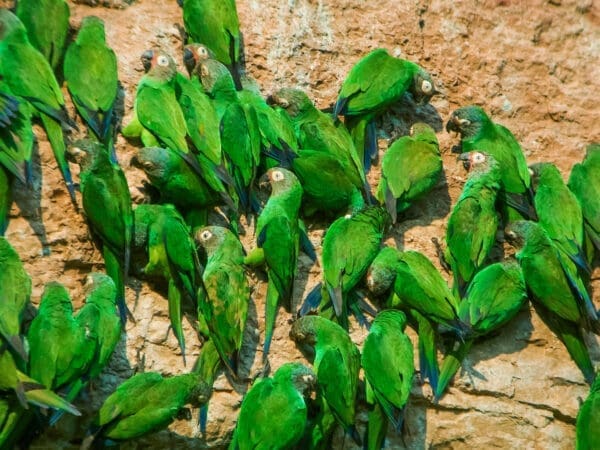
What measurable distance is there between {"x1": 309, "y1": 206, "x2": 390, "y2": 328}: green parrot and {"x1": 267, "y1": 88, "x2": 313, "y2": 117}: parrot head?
0.73 m

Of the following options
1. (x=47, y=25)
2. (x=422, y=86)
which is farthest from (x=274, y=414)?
(x=47, y=25)

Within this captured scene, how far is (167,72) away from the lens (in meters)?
5.98

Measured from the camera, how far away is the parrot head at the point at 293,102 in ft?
20.3

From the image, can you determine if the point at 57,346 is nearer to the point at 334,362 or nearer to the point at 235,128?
the point at 334,362

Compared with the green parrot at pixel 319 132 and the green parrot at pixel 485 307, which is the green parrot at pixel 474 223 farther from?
the green parrot at pixel 319 132

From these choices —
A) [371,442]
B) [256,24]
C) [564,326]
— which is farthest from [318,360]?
[256,24]

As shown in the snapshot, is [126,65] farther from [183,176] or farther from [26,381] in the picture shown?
[26,381]

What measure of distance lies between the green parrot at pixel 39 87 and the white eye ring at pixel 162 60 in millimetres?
601

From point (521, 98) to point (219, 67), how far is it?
1869 mm

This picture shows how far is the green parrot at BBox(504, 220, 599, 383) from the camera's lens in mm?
5746

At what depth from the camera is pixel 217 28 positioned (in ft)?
20.6

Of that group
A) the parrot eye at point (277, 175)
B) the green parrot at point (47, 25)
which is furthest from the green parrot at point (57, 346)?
the green parrot at point (47, 25)

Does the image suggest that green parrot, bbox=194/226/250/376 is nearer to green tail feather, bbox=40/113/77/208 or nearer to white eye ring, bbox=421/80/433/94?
green tail feather, bbox=40/113/77/208

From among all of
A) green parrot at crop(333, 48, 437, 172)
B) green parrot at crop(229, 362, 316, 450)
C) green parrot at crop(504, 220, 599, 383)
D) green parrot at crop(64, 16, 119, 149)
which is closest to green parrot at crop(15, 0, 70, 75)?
green parrot at crop(64, 16, 119, 149)
